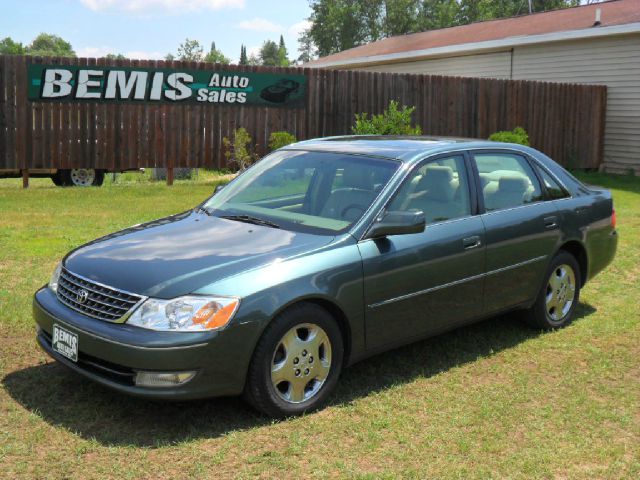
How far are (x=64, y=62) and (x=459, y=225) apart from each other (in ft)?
36.1

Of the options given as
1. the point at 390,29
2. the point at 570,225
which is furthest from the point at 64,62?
the point at 390,29

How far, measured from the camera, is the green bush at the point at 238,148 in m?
15.6

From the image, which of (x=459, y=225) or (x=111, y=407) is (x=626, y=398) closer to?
(x=459, y=225)

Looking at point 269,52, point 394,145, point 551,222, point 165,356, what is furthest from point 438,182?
point 269,52

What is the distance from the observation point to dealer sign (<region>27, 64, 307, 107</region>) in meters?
14.0

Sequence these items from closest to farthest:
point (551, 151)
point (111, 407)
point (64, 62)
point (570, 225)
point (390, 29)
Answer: point (111, 407) → point (570, 225) → point (64, 62) → point (551, 151) → point (390, 29)

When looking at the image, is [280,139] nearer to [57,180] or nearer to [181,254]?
[57,180]

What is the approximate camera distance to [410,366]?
17.0 ft

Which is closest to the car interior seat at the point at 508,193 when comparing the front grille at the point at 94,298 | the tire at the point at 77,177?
the front grille at the point at 94,298

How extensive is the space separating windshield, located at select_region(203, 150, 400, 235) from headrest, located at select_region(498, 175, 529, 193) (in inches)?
42.7

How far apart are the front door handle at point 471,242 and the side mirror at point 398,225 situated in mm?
618

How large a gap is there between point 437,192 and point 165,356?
228cm

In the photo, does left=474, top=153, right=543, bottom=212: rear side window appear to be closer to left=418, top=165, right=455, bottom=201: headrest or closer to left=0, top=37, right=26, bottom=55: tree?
left=418, top=165, right=455, bottom=201: headrest

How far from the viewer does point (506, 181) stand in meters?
5.74
